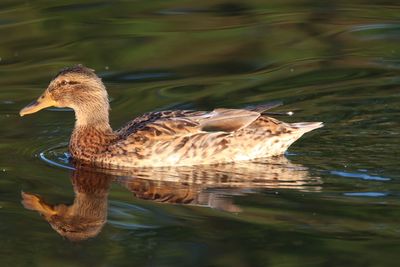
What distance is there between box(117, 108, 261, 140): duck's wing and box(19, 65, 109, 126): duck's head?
0.58 metres

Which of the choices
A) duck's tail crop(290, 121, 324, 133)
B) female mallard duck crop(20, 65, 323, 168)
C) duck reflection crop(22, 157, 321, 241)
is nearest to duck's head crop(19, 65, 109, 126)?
female mallard duck crop(20, 65, 323, 168)

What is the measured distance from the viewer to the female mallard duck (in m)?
12.0

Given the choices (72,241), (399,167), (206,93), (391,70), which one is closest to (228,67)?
(206,93)

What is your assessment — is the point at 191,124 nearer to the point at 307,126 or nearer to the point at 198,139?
the point at 198,139

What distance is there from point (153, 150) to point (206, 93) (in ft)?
7.84

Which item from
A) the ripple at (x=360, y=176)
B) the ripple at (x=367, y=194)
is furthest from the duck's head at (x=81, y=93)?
the ripple at (x=367, y=194)

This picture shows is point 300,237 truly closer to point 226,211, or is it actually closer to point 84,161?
point 226,211

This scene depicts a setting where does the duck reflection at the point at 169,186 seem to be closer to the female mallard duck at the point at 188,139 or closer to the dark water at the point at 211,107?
the dark water at the point at 211,107

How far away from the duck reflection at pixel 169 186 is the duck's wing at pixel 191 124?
1.23ft

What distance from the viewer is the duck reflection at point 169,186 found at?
33.6 ft

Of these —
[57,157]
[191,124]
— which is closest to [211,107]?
[191,124]

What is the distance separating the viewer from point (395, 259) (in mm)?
8844

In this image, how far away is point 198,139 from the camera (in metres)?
12.1

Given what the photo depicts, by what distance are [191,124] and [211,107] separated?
5.54ft
